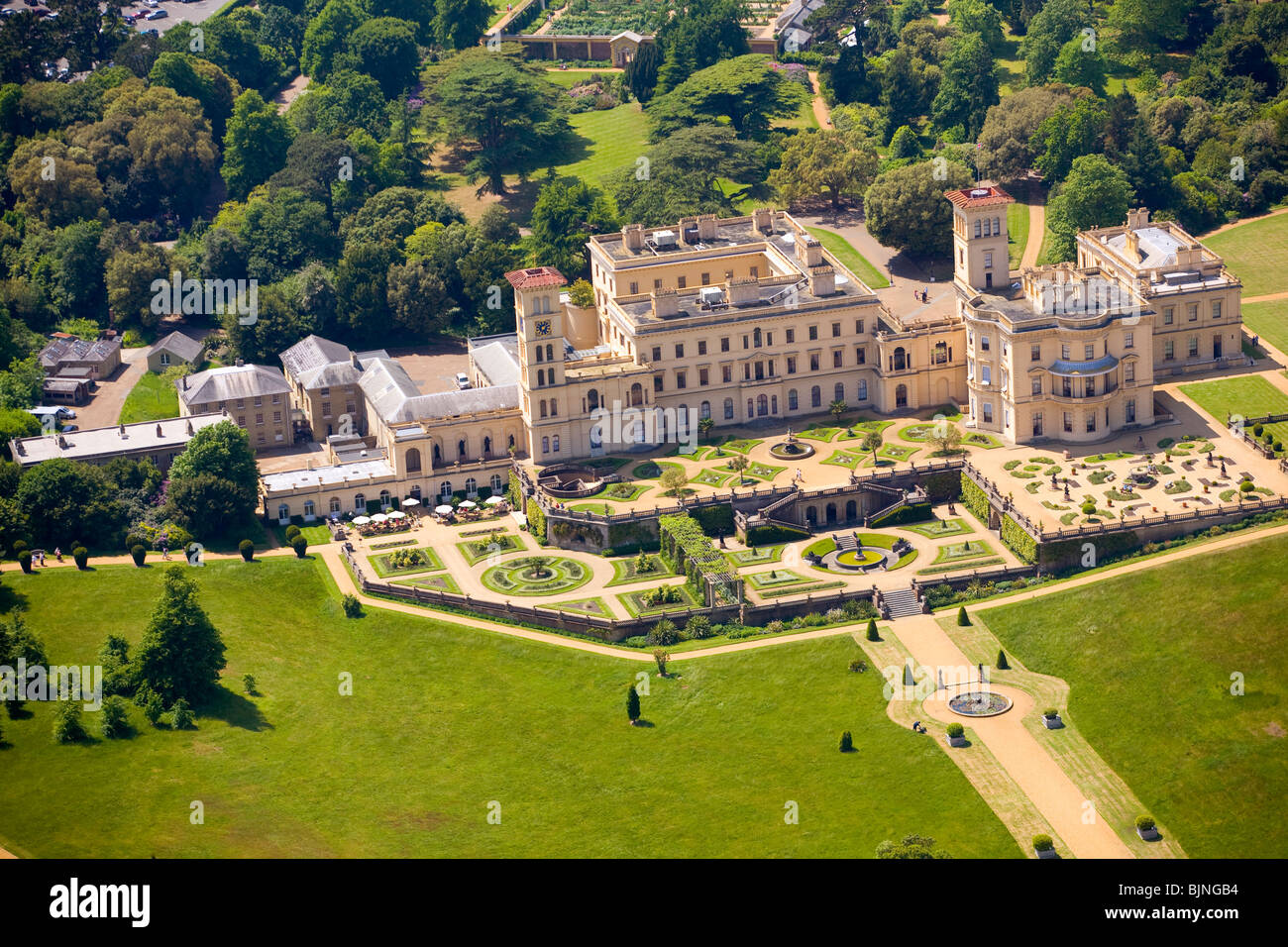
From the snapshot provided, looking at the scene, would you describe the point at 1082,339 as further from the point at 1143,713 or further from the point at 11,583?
the point at 11,583

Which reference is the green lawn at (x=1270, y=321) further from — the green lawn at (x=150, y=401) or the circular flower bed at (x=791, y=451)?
the green lawn at (x=150, y=401)

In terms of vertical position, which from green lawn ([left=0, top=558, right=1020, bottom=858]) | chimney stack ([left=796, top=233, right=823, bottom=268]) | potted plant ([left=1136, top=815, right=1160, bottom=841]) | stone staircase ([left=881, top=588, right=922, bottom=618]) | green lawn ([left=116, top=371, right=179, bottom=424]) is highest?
chimney stack ([left=796, top=233, right=823, bottom=268])

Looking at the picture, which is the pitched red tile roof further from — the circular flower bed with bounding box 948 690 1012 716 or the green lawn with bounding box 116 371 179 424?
the circular flower bed with bounding box 948 690 1012 716

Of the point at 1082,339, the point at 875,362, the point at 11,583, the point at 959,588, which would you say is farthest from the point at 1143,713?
the point at 11,583

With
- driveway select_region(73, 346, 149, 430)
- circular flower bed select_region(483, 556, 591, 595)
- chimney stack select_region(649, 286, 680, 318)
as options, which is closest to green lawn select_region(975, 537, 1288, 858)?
circular flower bed select_region(483, 556, 591, 595)

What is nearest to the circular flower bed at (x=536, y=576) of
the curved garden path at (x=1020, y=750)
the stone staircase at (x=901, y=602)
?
the stone staircase at (x=901, y=602)

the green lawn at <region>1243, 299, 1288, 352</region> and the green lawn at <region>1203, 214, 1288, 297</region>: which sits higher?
the green lawn at <region>1203, 214, 1288, 297</region>
